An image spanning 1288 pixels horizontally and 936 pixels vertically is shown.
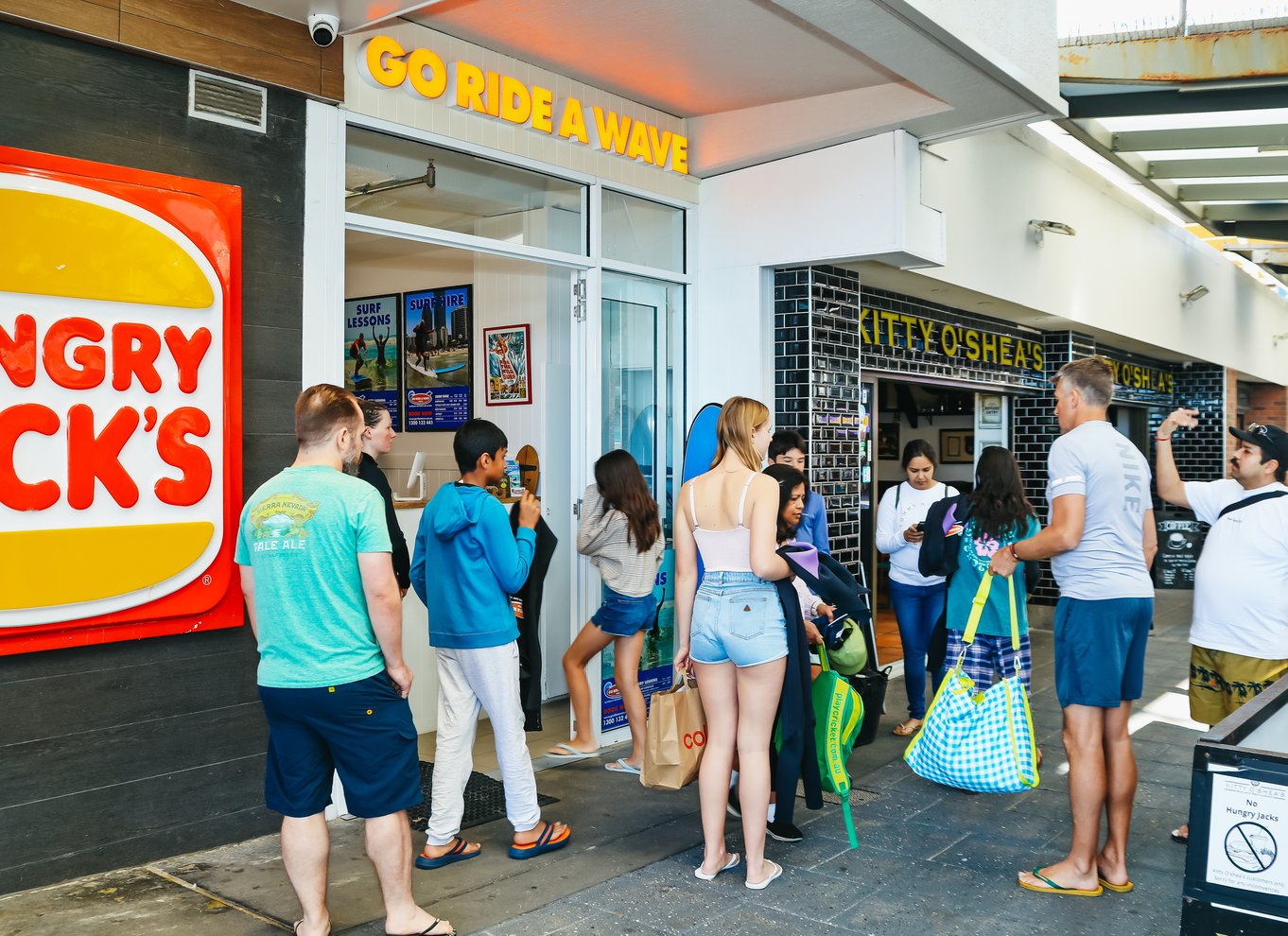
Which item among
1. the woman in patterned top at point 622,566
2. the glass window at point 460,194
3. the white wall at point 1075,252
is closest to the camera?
the glass window at point 460,194

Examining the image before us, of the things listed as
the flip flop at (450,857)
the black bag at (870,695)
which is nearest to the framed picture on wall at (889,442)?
the black bag at (870,695)

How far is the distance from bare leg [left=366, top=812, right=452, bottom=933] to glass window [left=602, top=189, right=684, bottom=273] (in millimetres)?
3723

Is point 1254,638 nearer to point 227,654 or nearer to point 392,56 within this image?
point 227,654

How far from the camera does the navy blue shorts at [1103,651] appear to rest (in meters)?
3.71

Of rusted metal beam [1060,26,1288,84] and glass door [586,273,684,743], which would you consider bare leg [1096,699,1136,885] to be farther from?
rusted metal beam [1060,26,1288,84]

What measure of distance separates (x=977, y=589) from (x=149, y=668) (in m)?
3.63

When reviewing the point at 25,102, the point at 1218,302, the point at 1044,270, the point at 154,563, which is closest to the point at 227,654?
the point at 154,563

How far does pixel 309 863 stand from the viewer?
3.24 m

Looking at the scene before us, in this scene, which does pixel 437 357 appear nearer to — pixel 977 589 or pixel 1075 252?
pixel 977 589

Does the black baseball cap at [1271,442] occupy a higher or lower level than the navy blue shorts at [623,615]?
higher

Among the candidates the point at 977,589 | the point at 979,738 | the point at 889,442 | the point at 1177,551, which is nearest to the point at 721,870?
the point at 979,738

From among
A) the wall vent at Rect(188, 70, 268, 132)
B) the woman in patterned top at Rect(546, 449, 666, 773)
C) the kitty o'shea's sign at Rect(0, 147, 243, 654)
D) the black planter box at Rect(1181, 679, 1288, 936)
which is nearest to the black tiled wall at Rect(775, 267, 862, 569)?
the woman in patterned top at Rect(546, 449, 666, 773)

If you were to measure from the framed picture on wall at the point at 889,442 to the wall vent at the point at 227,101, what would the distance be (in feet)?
26.7

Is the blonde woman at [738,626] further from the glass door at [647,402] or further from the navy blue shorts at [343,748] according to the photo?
the glass door at [647,402]
